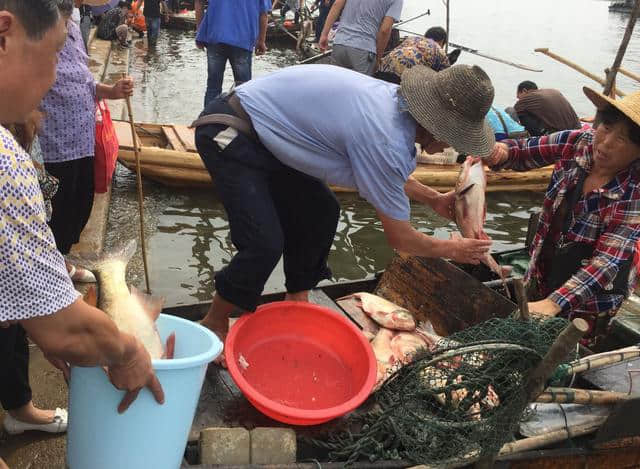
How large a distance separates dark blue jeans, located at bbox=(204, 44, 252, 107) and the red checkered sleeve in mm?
5685

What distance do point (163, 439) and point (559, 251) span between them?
278cm

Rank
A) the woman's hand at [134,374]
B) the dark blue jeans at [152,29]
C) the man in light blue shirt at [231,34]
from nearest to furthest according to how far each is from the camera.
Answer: the woman's hand at [134,374], the man in light blue shirt at [231,34], the dark blue jeans at [152,29]

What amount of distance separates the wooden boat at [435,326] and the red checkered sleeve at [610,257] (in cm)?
38

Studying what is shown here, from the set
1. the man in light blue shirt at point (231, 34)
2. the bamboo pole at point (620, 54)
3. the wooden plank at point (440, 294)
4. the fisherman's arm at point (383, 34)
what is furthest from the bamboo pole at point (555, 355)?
the bamboo pole at point (620, 54)

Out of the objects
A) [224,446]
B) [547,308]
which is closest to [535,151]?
[547,308]

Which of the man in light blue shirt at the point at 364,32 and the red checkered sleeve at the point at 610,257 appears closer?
the red checkered sleeve at the point at 610,257

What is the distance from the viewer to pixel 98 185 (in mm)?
4512

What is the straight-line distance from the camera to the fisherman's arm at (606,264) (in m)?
3.47

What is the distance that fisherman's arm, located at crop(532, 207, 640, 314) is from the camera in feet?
11.4

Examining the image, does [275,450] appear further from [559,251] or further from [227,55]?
[227,55]

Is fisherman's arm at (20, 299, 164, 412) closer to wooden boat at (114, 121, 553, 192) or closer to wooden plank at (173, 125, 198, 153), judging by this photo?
wooden boat at (114, 121, 553, 192)

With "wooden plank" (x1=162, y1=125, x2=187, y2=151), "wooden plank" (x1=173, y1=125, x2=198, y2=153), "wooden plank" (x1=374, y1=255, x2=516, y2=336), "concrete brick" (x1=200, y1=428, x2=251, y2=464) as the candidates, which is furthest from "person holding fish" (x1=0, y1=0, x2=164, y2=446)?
"wooden plank" (x1=162, y1=125, x2=187, y2=151)

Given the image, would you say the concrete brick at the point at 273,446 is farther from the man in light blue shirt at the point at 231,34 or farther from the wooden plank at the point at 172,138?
the man in light blue shirt at the point at 231,34

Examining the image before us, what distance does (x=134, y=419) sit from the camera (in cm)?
218
